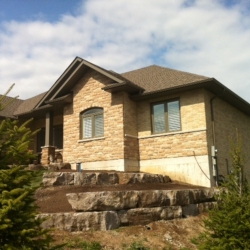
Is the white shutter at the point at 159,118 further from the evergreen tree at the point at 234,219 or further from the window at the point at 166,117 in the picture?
the evergreen tree at the point at 234,219

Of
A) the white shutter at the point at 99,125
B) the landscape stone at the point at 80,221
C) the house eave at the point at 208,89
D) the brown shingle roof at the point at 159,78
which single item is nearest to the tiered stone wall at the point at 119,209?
the landscape stone at the point at 80,221

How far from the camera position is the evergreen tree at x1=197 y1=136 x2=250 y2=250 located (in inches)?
254

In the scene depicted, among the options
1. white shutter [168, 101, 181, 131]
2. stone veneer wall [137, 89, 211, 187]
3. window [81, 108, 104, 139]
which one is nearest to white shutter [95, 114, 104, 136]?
window [81, 108, 104, 139]

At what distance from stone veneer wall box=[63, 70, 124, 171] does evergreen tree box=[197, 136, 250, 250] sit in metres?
8.62

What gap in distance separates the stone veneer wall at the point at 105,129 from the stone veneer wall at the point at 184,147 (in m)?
1.42

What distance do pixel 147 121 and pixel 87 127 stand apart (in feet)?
10.5

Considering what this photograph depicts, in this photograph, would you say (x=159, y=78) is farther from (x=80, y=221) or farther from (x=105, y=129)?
(x=80, y=221)

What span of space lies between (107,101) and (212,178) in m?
6.22

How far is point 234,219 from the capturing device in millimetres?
6605

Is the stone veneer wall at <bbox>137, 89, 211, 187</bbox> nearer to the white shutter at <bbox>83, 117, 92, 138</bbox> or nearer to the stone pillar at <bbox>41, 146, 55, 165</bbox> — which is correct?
the white shutter at <bbox>83, 117, 92, 138</bbox>

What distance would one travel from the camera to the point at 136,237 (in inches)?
343

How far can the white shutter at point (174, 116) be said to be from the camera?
1560 centimetres

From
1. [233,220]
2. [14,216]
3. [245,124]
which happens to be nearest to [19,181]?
[14,216]

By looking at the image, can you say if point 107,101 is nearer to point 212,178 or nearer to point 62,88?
point 62,88
